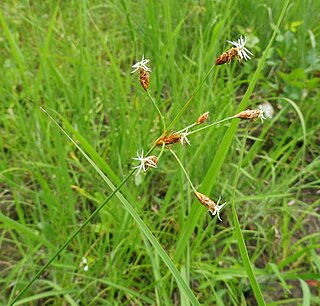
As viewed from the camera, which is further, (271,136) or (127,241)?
(271,136)

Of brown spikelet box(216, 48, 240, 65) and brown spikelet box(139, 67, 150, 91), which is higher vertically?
brown spikelet box(216, 48, 240, 65)

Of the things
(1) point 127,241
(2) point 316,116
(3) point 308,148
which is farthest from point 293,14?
(1) point 127,241

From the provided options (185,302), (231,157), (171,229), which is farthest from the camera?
(231,157)

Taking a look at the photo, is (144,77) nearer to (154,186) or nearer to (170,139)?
(170,139)

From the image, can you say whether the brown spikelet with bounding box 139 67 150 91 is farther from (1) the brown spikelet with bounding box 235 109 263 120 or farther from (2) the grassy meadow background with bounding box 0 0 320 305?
(2) the grassy meadow background with bounding box 0 0 320 305

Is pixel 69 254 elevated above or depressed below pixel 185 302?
below

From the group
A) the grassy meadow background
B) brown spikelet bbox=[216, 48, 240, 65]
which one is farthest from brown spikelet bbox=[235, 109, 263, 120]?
the grassy meadow background

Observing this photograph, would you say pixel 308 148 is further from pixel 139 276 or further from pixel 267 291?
pixel 139 276

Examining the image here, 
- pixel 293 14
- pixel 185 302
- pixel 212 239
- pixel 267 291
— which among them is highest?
pixel 293 14
